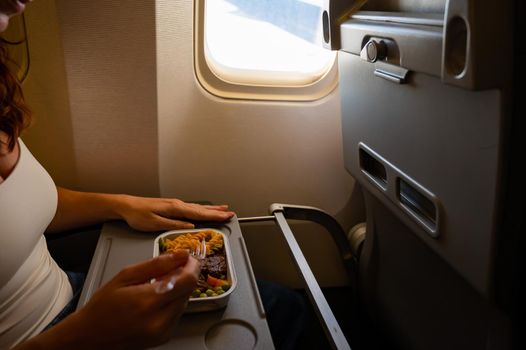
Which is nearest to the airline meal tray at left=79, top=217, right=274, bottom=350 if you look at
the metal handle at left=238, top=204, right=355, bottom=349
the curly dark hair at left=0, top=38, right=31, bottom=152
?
the metal handle at left=238, top=204, right=355, bottom=349

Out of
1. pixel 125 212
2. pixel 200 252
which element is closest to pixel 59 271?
pixel 125 212

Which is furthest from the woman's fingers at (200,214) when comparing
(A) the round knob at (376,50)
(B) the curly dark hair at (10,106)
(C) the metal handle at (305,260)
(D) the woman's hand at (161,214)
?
(A) the round knob at (376,50)

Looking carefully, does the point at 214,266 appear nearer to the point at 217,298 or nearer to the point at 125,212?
the point at 217,298

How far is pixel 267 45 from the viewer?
171cm

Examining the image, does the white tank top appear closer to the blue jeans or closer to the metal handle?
the blue jeans

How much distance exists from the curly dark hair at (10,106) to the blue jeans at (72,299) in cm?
38

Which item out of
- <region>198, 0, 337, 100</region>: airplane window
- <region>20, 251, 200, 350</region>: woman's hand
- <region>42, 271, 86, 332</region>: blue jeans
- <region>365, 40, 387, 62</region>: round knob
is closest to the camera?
<region>20, 251, 200, 350</region>: woman's hand

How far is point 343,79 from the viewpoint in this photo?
49.3 inches

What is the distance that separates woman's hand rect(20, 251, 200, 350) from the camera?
71cm

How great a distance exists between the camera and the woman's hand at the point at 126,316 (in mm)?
712

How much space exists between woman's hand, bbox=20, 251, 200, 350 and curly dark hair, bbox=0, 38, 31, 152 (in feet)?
1.61

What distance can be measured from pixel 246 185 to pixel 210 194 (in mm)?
149

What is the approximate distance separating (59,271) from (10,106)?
44 centimetres

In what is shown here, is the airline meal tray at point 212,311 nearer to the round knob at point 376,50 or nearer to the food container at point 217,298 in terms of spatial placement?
the food container at point 217,298
